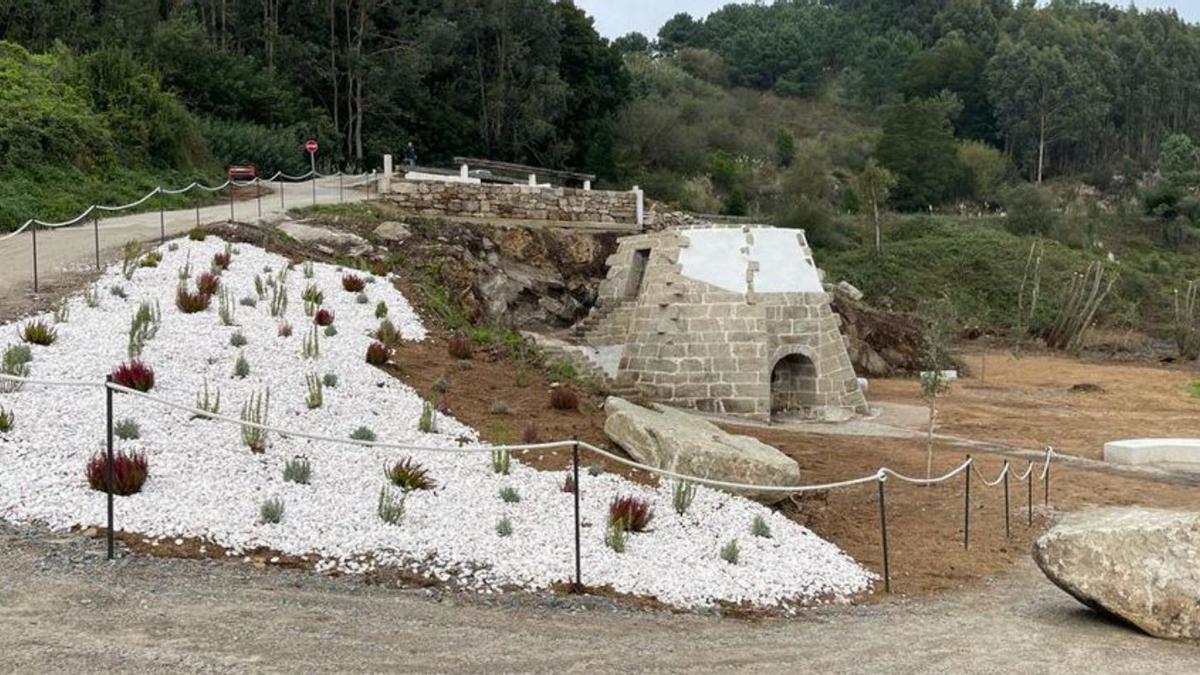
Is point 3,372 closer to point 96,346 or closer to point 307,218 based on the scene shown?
point 96,346

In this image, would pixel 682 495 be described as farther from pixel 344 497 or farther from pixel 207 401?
pixel 207 401

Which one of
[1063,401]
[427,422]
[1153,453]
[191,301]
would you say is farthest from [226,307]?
[1063,401]

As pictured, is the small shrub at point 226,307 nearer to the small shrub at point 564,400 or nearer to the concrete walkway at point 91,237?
the concrete walkway at point 91,237

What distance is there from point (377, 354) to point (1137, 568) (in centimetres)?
827

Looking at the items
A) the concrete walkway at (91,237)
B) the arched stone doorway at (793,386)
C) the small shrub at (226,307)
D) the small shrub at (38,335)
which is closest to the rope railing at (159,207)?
the concrete walkway at (91,237)

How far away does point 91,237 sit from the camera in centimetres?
1712

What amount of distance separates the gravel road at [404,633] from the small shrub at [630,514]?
1.42 m

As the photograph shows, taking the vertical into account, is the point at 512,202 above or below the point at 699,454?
above

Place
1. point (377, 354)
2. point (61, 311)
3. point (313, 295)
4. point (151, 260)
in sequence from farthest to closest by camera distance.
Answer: point (151, 260), point (313, 295), point (377, 354), point (61, 311)

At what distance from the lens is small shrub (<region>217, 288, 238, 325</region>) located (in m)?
12.2

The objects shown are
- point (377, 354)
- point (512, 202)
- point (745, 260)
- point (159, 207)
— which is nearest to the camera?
point (377, 354)

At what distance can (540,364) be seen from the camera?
14.5m

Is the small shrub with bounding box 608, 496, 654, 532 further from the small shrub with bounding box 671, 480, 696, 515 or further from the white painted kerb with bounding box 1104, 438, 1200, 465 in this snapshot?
the white painted kerb with bounding box 1104, 438, 1200, 465

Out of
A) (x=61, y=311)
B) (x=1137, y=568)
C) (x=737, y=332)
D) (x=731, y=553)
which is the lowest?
(x=731, y=553)
